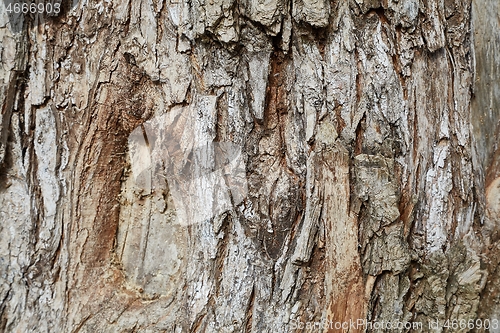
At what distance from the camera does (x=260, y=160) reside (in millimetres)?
1451

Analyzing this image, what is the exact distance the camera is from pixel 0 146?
4.96 ft

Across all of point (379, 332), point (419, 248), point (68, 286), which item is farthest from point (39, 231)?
point (419, 248)

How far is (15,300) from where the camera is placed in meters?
1.56

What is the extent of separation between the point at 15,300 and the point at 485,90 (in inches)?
71.0

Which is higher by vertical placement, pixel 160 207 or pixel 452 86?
pixel 452 86

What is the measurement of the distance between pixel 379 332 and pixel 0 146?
4.66ft

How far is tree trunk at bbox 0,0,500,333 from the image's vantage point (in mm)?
1376

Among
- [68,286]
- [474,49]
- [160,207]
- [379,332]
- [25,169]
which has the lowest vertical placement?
[379,332]

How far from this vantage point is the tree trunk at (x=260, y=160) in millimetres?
1376

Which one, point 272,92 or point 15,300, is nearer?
point 272,92

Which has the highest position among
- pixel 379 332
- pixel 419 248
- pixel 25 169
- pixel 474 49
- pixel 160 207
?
pixel 474 49

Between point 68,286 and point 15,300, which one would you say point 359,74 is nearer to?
point 68,286

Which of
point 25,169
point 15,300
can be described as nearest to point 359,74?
point 25,169

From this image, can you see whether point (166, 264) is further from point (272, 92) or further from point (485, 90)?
point (485, 90)
